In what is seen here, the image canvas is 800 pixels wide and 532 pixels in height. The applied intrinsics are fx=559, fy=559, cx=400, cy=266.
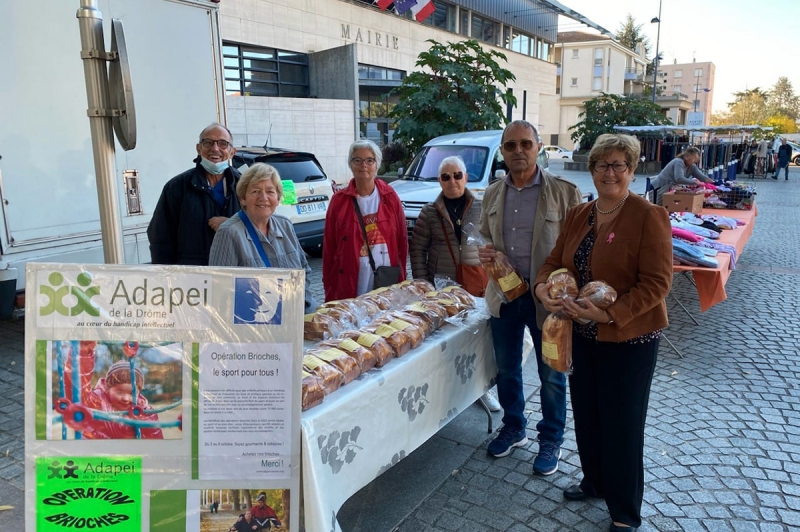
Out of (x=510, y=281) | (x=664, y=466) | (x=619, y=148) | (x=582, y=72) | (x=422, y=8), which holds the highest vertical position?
(x=582, y=72)

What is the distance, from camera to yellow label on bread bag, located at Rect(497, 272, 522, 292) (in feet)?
9.51

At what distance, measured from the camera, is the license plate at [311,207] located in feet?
25.0

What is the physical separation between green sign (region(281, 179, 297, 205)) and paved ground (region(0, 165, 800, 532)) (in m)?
3.47

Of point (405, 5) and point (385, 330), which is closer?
point (385, 330)

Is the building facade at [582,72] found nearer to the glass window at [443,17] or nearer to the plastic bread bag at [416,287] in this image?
the glass window at [443,17]

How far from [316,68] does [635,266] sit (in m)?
18.5

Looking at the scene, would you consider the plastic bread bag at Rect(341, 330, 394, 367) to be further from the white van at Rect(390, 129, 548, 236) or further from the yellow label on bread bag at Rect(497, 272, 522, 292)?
the white van at Rect(390, 129, 548, 236)

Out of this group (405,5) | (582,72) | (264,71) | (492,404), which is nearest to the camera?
(492,404)

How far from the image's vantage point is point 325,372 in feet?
7.10

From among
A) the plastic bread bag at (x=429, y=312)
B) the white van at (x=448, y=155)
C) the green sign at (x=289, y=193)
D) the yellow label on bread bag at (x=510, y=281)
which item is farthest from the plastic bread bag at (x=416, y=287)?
the white van at (x=448, y=155)

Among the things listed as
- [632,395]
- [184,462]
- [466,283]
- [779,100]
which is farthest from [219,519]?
[779,100]

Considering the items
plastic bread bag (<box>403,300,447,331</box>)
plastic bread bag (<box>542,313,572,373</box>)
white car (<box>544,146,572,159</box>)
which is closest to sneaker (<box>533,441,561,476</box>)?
plastic bread bag (<box>542,313,572,373</box>)

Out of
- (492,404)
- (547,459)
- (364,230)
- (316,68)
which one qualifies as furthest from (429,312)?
(316,68)

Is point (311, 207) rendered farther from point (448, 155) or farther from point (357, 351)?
point (357, 351)
